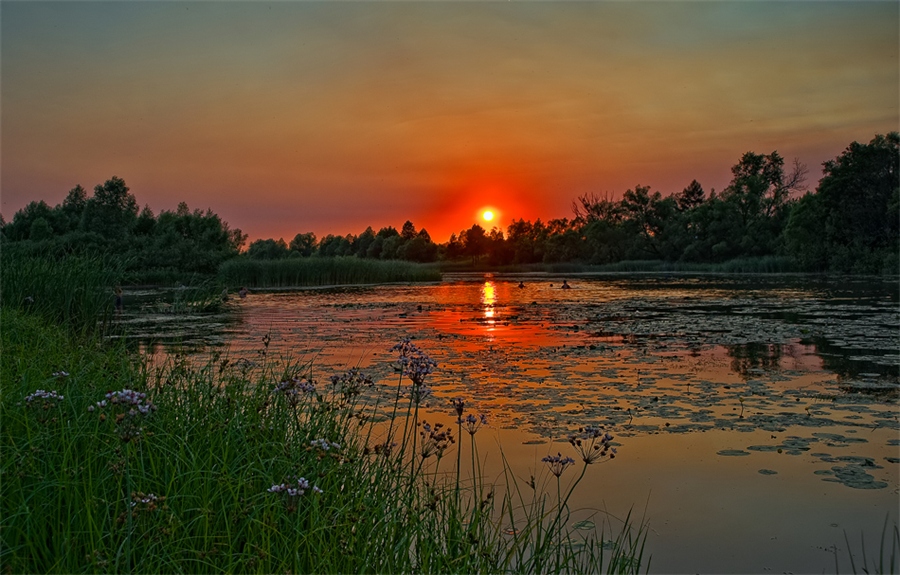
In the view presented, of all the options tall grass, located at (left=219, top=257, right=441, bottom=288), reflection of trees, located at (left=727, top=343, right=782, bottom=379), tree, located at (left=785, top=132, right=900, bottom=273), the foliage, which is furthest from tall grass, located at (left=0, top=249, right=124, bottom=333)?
tree, located at (left=785, top=132, right=900, bottom=273)

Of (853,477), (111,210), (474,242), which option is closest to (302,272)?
(853,477)

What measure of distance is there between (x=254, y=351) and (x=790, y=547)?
27.4 ft

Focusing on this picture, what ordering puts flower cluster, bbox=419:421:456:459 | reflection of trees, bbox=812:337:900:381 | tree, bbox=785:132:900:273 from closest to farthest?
flower cluster, bbox=419:421:456:459
reflection of trees, bbox=812:337:900:381
tree, bbox=785:132:900:273

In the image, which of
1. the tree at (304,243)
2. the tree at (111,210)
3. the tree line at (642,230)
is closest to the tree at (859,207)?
the tree line at (642,230)

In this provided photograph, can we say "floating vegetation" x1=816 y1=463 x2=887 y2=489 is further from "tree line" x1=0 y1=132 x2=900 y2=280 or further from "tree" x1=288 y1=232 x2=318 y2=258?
"tree" x1=288 y1=232 x2=318 y2=258

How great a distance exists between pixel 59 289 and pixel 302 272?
1011 inches

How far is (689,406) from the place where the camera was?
712cm

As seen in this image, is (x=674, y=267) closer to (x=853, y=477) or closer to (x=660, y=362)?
(x=660, y=362)

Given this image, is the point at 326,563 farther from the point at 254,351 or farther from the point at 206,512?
the point at 254,351

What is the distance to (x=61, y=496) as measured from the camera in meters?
3.09

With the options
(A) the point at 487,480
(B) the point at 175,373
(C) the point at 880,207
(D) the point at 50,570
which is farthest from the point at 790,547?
(C) the point at 880,207

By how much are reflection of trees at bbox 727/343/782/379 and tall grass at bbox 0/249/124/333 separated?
31.3ft

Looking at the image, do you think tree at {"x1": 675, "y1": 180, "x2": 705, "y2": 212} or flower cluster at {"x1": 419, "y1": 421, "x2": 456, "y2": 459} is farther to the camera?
tree at {"x1": 675, "y1": 180, "x2": 705, "y2": 212}

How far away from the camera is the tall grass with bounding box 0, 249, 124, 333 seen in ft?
34.2
